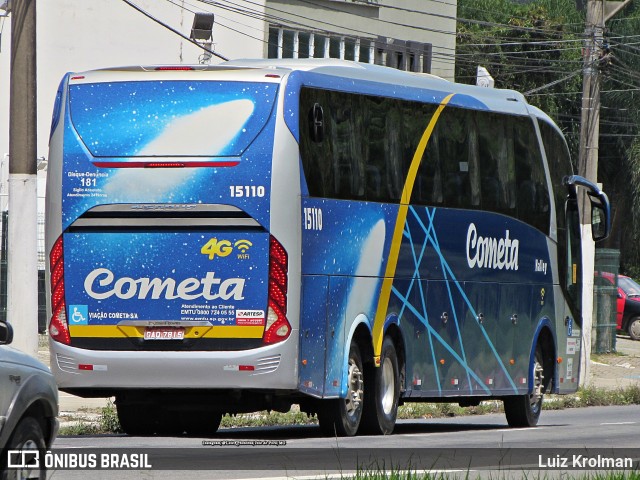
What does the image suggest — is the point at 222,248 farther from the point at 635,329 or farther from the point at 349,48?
the point at 635,329

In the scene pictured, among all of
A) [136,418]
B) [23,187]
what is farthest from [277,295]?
[23,187]

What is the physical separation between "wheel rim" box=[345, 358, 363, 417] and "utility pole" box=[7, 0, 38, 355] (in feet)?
12.8

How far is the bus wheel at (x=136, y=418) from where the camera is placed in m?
16.0

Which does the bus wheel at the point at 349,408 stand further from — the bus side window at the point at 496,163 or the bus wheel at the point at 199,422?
the bus side window at the point at 496,163

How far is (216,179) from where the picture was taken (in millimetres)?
14484

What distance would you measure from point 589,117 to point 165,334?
16.2m

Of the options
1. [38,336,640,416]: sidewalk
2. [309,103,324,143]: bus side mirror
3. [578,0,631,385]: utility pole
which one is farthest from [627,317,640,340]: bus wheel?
[309,103,324,143]: bus side mirror

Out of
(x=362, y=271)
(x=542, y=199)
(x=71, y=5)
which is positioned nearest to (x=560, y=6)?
(x=71, y=5)

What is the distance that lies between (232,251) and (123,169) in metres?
1.29

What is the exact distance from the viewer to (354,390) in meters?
15.9

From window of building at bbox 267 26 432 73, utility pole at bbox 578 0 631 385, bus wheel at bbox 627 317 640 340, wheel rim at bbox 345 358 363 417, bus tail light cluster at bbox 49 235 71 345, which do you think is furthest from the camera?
bus wheel at bbox 627 317 640 340

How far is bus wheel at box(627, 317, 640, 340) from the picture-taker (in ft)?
143

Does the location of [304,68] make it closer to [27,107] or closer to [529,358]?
[27,107]

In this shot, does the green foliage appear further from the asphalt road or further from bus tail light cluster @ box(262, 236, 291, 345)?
bus tail light cluster @ box(262, 236, 291, 345)
